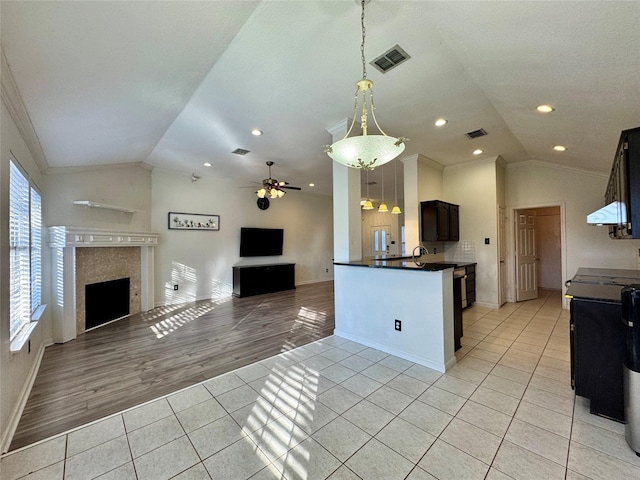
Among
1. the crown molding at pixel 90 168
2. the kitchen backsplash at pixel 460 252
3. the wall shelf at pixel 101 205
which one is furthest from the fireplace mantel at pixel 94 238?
the kitchen backsplash at pixel 460 252

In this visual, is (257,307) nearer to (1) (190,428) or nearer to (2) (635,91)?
(1) (190,428)

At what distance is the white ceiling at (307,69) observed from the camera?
5.22 ft

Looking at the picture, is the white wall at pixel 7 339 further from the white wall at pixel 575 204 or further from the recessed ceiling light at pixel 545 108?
the white wall at pixel 575 204

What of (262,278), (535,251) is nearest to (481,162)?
(535,251)

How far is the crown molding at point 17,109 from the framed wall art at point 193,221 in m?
2.68

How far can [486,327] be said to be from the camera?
3.99 m

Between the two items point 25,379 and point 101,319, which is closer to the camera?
point 25,379

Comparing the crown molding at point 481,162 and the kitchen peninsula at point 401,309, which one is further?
the crown molding at point 481,162

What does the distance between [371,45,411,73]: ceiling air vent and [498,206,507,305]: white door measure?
13.9 feet

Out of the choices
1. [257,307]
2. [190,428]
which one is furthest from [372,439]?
[257,307]

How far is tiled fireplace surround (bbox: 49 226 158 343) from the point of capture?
3602 mm

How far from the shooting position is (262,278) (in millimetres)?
6805

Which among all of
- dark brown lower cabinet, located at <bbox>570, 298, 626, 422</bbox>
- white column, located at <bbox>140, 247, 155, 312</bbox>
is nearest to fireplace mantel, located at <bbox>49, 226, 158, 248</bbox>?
white column, located at <bbox>140, 247, 155, 312</bbox>

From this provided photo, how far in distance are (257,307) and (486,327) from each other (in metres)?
4.08
